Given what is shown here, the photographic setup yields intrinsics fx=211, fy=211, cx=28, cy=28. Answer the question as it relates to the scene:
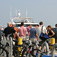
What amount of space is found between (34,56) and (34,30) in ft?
11.4

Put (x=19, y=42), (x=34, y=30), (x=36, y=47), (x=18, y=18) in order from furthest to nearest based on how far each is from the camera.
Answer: (x=18, y=18)
(x=34, y=30)
(x=19, y=42)
(x=36, y=47)

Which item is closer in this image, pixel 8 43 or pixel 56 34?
pixel 8 43

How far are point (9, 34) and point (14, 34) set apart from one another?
12.0 inches

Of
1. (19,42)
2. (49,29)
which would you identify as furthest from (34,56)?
(49,29)

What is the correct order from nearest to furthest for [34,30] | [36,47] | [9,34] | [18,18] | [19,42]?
[36,47], [19,42], [9,34], [34,30], [18,18]

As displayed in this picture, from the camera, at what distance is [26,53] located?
6.39 meters

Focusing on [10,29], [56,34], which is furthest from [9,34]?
[56,34]

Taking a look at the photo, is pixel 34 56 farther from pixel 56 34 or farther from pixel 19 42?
pixel 56 34

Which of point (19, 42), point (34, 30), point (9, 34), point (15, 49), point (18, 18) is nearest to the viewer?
point (15, 49)

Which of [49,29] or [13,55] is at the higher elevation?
[49,29]

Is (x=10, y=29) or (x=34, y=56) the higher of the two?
(x=10, y=29)

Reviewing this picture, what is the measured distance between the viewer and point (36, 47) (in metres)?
6.83

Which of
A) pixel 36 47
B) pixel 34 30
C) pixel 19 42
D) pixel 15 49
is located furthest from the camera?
pixel 34 30

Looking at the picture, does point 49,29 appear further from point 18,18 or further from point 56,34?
point 18,18
